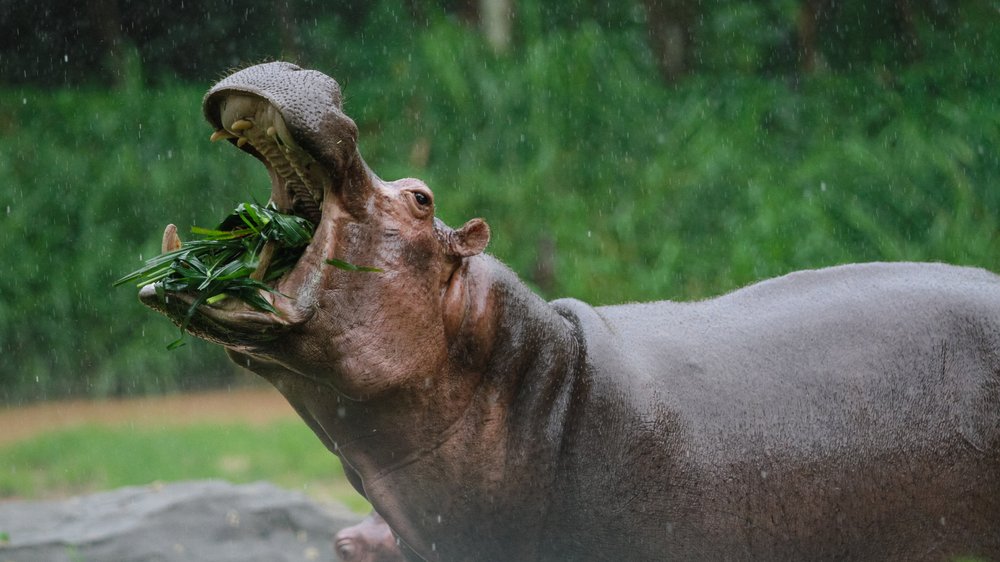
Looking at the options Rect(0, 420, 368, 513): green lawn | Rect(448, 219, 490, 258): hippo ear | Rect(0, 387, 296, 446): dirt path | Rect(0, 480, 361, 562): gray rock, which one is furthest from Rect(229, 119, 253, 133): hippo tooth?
Rect(0, 387, 296, 446): dirt path

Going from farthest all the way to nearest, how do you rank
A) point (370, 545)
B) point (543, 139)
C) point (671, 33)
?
point (671, 33)
point (543, 139)
point (370, 545)

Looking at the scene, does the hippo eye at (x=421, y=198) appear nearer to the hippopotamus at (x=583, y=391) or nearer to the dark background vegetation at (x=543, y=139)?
the hippopotamus at (x=583, y=391)

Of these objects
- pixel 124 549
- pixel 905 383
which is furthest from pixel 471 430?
pixel 124 549

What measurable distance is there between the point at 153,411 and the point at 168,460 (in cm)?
189

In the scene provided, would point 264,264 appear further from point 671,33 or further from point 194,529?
point 671,33

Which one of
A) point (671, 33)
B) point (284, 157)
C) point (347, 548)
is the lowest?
point (671, 33)

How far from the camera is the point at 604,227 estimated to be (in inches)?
355

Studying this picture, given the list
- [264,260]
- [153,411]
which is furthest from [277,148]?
[153,411]

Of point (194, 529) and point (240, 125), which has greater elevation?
point (240, 125)

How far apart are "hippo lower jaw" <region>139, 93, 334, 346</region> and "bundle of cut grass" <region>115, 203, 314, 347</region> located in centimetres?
2

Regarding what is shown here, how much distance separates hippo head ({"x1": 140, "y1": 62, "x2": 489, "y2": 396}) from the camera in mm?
2320

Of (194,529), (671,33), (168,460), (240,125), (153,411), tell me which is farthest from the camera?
(671,33)

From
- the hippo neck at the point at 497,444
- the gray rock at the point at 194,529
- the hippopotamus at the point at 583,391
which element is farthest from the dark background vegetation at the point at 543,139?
the hippo neck at the point at 497,444

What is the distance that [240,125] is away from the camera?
2.38 metres
